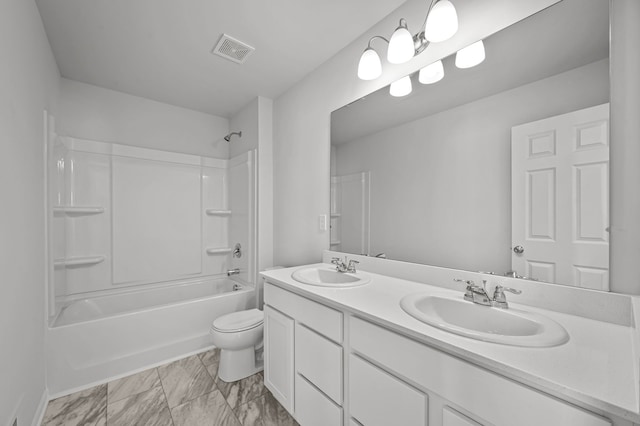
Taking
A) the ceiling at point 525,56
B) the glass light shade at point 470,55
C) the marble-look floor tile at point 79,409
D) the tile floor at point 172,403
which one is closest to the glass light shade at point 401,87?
the ceiling at point 525,56

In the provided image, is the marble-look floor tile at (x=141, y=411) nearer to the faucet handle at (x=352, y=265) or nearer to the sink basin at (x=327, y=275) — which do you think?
the sink basin at (x=327, y=275)

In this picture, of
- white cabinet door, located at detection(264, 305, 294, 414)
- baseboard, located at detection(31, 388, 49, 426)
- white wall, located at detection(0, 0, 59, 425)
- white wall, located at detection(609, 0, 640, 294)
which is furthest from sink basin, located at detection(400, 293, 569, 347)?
baseboard, located at detection(31, 388, 49, 426)

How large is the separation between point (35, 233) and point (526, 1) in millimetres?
2798

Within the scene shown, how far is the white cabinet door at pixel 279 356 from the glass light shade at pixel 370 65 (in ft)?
5.06

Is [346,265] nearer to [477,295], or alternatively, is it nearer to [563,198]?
[477,295]

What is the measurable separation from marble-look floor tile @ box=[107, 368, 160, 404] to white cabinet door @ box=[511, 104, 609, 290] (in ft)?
8.01

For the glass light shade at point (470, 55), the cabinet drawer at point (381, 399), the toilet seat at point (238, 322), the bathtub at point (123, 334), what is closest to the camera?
the cabinet drawer at point (381, 399)

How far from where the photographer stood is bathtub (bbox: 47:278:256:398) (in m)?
1.80

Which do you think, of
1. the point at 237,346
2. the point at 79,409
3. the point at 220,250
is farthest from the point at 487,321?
the point at 220,250

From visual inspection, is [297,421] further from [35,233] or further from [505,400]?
[35,233]

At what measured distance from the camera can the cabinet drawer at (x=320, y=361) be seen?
3.82 ft

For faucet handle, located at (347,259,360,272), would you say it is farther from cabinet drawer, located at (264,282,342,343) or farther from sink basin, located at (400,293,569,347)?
sink basin, located at (400,293,569,347)

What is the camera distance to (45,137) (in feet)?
5.69

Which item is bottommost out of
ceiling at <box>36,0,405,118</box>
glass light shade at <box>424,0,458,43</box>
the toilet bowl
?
the toilet bowl
